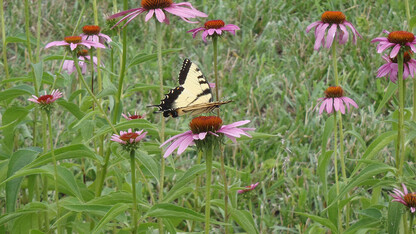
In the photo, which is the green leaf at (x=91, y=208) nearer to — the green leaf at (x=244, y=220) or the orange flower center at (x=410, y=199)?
the green leaf at (x=244, y=220)

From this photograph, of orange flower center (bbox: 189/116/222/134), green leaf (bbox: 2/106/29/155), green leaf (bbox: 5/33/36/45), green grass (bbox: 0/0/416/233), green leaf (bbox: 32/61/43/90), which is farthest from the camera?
green grass (bbox: 0/0/416/233)

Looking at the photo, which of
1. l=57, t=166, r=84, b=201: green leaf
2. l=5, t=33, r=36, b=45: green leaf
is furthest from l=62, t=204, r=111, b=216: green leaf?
l=5, t=33, r=36, b=45: green leaf

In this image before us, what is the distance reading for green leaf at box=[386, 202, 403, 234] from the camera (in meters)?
1.50

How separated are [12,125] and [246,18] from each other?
2.49 m

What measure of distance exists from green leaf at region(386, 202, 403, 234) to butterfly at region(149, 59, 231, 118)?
582 mm

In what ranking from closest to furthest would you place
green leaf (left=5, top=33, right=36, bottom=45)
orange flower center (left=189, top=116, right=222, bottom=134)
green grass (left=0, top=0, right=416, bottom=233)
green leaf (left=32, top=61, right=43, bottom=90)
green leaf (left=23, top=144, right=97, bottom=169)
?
1. orange flower center (left=189, top=116, right=222, bottom=134)
2. green leaf (left=23, top=144, right=97, bottom=169)
3. green leaf (left=32, top=61, right=43, bottom=90)
4. green leaf (left=5, top=33, right=36, bottom=45)
5. green grass (left=0, top=0, right=416, bottom=233)

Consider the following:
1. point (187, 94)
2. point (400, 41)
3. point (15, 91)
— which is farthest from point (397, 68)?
point (15, 91)

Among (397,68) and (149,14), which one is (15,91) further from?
(397,68)

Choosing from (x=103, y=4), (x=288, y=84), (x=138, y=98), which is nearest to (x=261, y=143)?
(x=288, y=84)

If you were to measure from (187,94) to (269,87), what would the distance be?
175cm

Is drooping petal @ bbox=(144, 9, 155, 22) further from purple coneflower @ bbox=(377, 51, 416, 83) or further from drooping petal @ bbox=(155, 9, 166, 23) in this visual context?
purple coneflower @ bbox=(377, 51, 416, 83)

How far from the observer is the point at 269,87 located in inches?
131

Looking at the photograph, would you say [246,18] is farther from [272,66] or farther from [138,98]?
[138,98]

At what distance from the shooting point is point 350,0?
3.96 meters
